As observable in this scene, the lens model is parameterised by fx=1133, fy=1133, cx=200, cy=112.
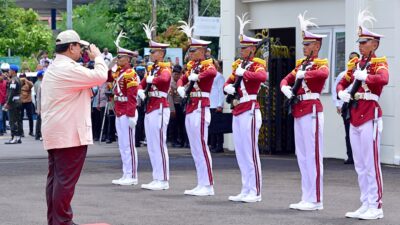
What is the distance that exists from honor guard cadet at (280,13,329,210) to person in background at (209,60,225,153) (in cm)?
724

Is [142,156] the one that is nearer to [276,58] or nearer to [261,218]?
[276,58]

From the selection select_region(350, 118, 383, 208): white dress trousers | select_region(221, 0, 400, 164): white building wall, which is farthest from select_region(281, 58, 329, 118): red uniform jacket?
select_region(221, 0, 400, 164): white building wall

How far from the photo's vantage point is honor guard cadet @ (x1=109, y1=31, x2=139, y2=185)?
55.7 feet

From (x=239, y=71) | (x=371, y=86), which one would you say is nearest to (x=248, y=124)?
(x=239, y=71)

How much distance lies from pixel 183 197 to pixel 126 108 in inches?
88.2

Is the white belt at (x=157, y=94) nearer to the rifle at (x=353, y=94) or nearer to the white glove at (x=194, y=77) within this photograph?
the white glove at (x=194, y=77)

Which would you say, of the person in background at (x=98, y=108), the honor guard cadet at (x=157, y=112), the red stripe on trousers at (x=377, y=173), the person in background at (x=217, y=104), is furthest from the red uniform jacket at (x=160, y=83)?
the person in background at (x=98, y=108)

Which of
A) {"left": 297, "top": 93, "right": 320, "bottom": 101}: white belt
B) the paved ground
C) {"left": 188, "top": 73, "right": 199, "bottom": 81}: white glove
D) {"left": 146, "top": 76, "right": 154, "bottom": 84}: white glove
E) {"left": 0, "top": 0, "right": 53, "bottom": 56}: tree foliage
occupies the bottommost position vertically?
the paved ground

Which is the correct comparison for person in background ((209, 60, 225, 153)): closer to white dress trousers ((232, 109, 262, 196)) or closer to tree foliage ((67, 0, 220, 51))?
white dress trousers ((232, 109, 262, 196))

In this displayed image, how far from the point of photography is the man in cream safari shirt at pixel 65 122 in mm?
11133

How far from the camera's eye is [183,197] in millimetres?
15383

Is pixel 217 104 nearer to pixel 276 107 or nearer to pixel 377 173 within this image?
pixel 276 107

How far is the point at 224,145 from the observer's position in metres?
24.5

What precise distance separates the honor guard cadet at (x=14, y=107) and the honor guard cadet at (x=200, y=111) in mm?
Result: 12162
